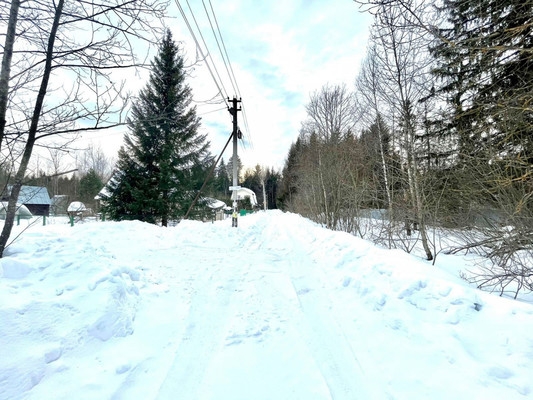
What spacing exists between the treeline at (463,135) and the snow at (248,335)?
1826mm

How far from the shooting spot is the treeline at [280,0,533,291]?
322 centimetres

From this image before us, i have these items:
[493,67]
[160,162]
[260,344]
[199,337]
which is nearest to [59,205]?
[160,162]

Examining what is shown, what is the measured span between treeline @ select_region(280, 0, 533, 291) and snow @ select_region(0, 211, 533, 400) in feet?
5.99

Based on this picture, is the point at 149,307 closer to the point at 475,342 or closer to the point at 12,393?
the point at 12,393

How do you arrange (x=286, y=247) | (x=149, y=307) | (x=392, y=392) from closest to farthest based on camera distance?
(x=392, y=392) → (x=149, y=307) → (x=286, y=247)

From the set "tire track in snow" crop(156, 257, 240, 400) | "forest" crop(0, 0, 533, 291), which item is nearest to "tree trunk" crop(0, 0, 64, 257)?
"forest" crop(0, 0, 533, 291)

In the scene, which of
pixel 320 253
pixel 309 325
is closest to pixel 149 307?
pixel 309 325

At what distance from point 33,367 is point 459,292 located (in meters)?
4.56

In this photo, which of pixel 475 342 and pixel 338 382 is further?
pixel 475 342

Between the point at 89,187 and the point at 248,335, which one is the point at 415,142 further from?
the point at 89,187

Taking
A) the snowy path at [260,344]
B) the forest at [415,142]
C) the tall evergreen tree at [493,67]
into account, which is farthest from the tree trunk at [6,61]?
the tall evergreen tree at [493,67]

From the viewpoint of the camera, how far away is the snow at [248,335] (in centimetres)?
201

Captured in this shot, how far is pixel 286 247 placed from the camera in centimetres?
853

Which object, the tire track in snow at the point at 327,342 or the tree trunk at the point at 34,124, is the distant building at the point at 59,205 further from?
the tire track in snow at the point at 327,342
